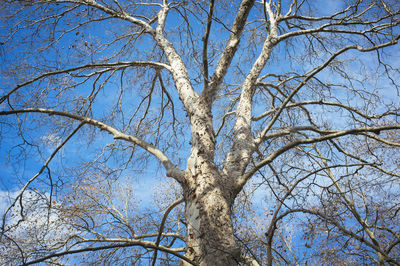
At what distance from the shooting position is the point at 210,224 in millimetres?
2520

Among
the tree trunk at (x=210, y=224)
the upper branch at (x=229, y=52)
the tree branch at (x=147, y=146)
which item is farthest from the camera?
the upper branch at (x=229, y=52)

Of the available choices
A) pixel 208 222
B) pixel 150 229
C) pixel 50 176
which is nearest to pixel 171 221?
pixel 150 229

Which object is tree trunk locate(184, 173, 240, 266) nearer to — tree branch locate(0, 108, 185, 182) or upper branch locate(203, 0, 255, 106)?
tree branch locate(0, 108, 185, 182)

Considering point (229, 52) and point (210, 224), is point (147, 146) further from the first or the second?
point (229, 52)

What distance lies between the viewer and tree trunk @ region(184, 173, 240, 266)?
2.36 metres

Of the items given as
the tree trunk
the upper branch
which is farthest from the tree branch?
the upper branch

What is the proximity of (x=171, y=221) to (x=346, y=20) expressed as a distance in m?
4.39

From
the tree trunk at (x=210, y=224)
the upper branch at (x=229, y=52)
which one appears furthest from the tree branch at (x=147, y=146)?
the upper branch at (x=229, y=52)

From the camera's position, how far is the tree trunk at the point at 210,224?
7.75 feet

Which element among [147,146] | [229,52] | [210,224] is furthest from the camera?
[229,52]

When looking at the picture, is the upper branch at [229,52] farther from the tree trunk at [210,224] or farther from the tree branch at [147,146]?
the tree trunk at [210,224]

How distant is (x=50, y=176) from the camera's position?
3303 millimetres

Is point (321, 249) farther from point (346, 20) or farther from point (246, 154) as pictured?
point (346, 20)

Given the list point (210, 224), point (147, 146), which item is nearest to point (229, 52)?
point (147, 146)
